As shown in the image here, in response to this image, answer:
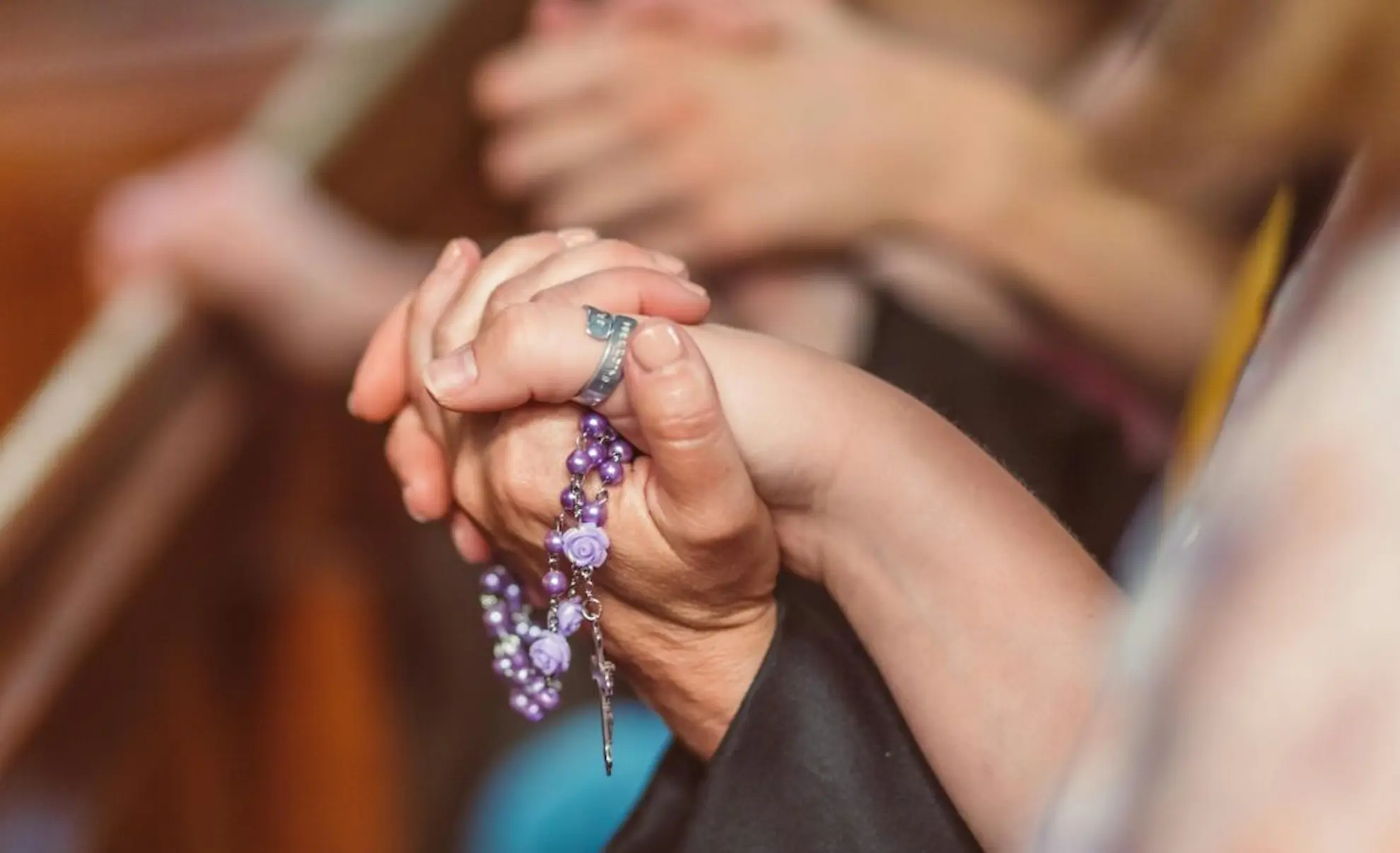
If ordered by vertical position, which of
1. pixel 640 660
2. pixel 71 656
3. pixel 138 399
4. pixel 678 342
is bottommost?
pixel 71 656

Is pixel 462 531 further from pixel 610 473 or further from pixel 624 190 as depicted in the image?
pixel 624 190

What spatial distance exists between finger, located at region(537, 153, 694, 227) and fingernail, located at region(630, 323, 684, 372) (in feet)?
1.17

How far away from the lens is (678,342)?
283 mm

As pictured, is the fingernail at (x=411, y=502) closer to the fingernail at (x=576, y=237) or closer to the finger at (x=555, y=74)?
the fingernail at (x=576, y=237)

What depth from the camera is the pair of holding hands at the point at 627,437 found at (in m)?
0.29

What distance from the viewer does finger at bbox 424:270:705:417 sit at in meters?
0.29

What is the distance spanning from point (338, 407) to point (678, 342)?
2.29ft

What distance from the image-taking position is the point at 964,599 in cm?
30

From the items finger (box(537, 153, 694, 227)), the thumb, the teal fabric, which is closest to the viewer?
the thumb

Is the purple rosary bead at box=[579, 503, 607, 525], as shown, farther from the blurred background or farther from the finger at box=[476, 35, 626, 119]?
the finger at box=[476, 35, 626, 119]

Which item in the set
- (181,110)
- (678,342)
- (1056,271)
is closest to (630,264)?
(678,342)

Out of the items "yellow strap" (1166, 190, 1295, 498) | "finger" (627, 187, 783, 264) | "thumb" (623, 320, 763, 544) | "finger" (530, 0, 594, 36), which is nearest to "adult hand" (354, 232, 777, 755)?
"thumb" (623, 320, 763, 544)

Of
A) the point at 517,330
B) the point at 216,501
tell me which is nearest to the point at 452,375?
the point at 517,330

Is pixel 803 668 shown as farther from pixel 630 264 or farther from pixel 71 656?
pixel 71 656
